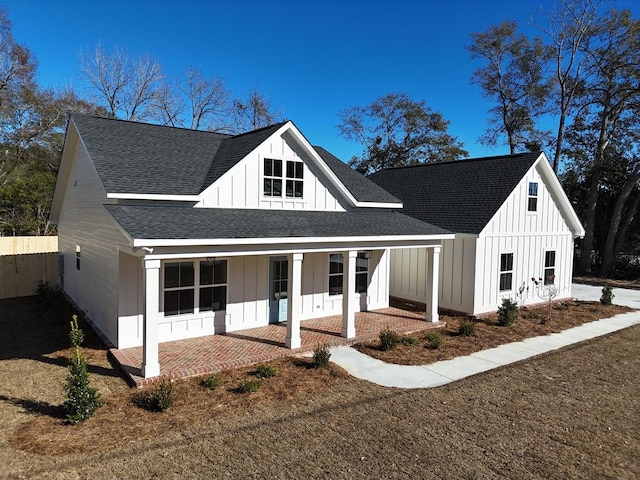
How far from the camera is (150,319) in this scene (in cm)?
800

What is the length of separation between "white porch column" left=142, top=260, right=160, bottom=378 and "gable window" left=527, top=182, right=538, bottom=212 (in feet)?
44.0

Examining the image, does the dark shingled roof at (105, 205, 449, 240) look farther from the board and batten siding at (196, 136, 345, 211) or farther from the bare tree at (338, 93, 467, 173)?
the bare tree at (338, 93, 467, 173)

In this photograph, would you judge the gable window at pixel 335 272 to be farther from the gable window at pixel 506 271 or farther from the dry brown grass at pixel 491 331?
the gable window at pixel 506 271

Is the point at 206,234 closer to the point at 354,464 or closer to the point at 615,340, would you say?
the point at 354,464

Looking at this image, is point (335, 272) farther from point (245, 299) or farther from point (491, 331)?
point (491, 331)

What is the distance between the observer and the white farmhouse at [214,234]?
905 cm

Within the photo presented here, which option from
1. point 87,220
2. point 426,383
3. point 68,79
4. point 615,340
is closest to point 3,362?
point 87,220

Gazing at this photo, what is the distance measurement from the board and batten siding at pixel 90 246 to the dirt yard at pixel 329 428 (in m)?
1.79

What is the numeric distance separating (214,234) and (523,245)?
38.9 feet

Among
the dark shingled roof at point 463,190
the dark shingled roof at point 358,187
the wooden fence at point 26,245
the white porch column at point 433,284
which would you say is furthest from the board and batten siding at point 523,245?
the wooden fence at point 26,245

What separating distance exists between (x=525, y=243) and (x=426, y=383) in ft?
31.0

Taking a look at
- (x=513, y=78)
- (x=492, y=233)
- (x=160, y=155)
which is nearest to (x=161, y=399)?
(x=160, y=155)

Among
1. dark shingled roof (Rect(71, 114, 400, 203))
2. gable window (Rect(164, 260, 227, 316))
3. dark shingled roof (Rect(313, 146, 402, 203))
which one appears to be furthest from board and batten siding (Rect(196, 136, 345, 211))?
gable window (Rect(164, 260, 227, 316))

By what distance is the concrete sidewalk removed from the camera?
8641mm
